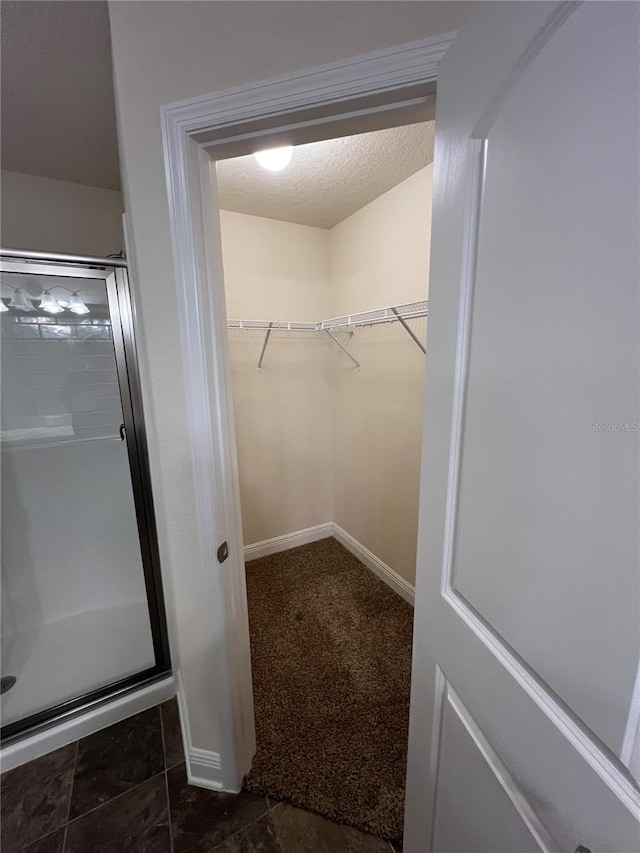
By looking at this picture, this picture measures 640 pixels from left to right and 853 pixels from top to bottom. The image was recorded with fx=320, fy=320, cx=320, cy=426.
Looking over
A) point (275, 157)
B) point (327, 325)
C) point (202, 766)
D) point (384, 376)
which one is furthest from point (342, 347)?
point (202, 766)

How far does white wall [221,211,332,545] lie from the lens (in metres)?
2.05

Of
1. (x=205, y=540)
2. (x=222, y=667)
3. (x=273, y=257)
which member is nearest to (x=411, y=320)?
(x=273, y=257)

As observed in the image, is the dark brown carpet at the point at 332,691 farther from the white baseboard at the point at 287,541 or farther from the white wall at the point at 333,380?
the white wall at the point at 333,380

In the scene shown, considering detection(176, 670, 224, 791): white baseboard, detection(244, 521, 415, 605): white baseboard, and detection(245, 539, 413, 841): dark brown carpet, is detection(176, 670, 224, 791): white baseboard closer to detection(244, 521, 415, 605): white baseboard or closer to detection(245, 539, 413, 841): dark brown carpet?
detection(245, 539, 413, 841): dark brown carpet

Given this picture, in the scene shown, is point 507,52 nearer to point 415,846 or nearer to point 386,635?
point 415,846

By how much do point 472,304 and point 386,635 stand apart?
5.86 ft

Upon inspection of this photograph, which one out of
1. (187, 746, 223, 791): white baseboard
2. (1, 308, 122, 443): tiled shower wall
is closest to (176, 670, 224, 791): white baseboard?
(187, 746, 223, 791): white baseboard

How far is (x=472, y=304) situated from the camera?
53cm

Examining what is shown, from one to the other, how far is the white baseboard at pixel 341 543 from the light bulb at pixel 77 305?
1769 millimetres

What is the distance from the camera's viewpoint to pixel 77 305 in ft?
5.28

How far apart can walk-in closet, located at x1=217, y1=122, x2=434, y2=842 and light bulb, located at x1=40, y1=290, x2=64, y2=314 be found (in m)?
0.86

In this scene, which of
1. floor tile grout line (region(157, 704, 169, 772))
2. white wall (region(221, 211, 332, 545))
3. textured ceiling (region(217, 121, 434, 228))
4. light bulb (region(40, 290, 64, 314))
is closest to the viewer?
floor tile grout line (region(157, 704, 169, 772))

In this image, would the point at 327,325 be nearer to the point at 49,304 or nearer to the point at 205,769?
the point at 49,304

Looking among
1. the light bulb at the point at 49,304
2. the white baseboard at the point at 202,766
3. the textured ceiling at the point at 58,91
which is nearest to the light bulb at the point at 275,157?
the textured ceiling at the point at 58,91
